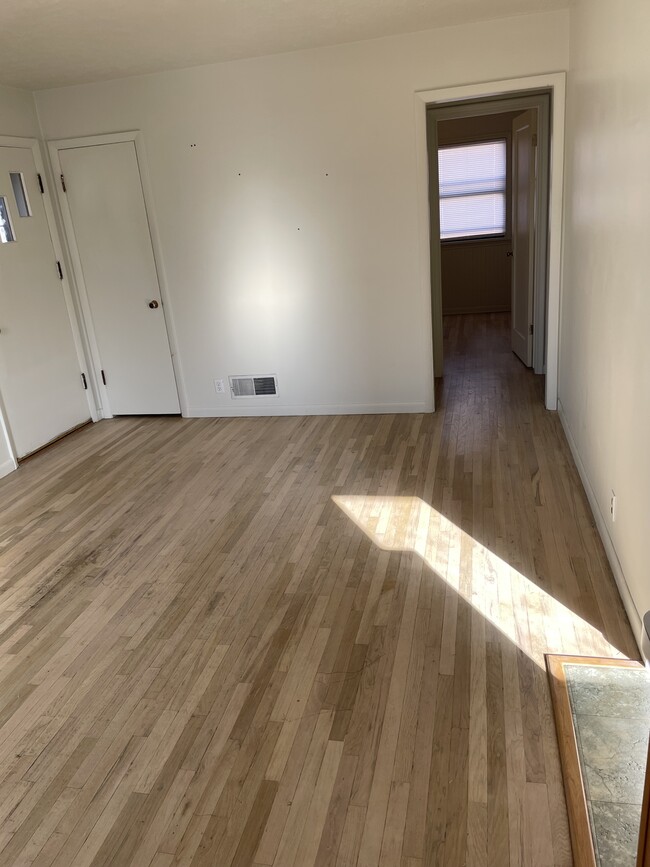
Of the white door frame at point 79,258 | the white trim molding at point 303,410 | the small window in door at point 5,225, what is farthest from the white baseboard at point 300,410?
the small window in door at point 5,225

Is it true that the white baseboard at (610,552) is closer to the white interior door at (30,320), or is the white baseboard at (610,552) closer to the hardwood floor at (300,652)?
A: the hardwood floor at (300,652)

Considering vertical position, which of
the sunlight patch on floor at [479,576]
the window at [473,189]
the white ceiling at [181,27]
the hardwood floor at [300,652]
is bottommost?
the hardwood floor at [300,652]

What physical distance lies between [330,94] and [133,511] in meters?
3.13

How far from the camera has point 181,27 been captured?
3631 mm

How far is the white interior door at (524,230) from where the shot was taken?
5.27 m

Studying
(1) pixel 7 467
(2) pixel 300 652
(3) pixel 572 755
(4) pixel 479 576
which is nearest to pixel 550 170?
(4) pixel 479 576

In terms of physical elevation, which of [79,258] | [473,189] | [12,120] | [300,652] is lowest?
[300,652]

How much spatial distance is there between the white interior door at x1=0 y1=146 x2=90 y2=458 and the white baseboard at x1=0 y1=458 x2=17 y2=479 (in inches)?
5.6

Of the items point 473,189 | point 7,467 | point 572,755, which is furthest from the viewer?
point 473,189

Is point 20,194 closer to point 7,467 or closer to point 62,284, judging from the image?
point 62,284

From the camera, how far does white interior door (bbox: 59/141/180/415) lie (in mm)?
5016

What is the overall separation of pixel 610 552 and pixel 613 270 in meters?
1.22

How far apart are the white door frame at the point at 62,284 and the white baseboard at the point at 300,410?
3.29 feet

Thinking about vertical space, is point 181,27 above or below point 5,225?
above
